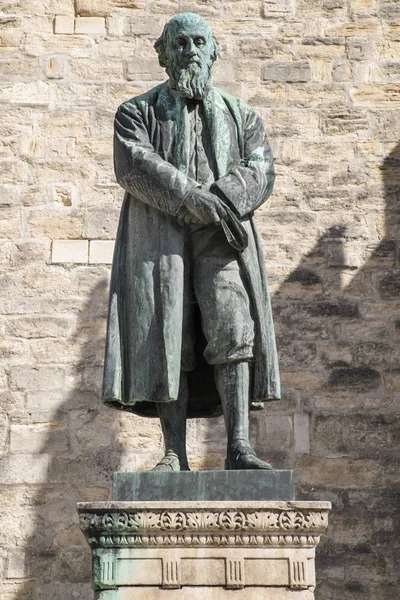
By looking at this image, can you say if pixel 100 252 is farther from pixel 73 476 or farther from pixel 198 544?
pixel 198 544

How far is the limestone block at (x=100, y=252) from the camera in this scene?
788cm

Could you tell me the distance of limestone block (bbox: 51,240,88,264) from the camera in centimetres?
789

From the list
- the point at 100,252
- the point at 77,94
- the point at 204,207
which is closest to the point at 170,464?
the point at 204,207

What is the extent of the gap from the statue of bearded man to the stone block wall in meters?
2.61

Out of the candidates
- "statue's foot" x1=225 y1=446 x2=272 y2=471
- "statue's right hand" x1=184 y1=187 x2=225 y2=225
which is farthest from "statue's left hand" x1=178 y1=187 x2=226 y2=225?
"statue's foot" x1=225 y1=446 x2=272 y2=471

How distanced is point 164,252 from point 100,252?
3.04m

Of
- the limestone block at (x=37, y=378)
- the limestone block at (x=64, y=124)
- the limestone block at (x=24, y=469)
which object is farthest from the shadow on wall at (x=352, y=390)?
the limestone block at (x=64, y=124)

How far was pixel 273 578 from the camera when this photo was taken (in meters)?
4.48

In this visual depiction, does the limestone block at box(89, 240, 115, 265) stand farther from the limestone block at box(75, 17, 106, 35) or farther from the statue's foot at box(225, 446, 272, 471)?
the statue's foot at box(225, 446, 272, 471)

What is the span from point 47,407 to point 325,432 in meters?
1.60

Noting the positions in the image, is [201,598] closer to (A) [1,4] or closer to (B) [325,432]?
(B) [325,432]

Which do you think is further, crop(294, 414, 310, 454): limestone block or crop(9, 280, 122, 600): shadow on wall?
crop(294, 414, 310, 454): limestone block

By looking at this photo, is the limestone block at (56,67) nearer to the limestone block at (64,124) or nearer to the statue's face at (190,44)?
the limestone block at (64,124)

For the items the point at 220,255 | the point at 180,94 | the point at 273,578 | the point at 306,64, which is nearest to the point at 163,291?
the point at 220,255
